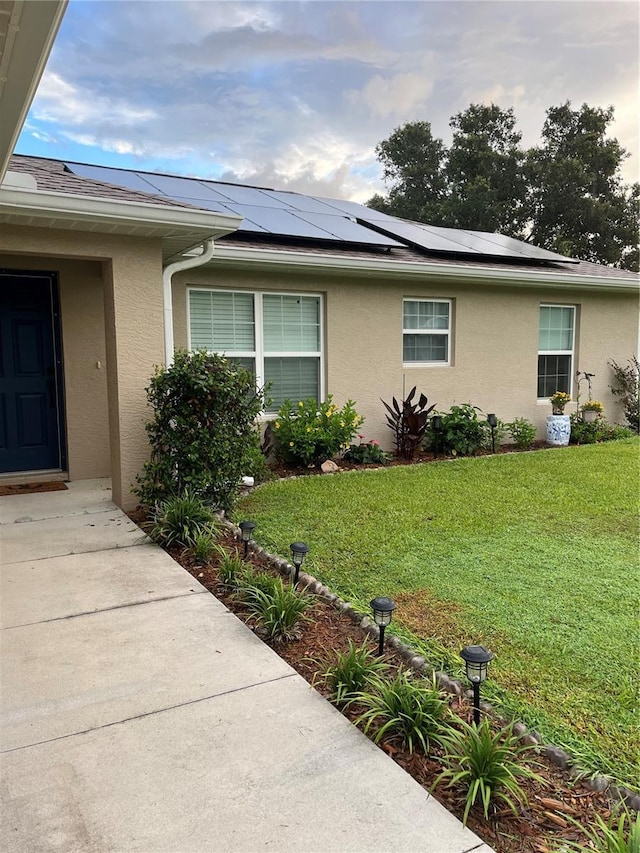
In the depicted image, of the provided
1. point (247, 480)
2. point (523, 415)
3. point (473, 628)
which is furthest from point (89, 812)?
point (523, 415)

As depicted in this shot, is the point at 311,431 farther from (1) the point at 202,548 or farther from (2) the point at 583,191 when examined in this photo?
(2) the point at 583,191

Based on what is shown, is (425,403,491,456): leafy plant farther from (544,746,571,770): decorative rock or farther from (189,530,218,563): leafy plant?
(544,746,571,770): decorative rock

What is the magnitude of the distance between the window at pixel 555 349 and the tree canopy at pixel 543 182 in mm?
15363

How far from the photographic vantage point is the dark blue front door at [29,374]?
6.66 m

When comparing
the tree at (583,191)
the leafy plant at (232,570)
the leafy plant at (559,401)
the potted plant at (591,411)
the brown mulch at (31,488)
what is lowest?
the leafy plant at (232,570)

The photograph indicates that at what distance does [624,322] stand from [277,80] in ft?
26.1

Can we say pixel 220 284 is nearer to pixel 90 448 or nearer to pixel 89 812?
pixel 90 448

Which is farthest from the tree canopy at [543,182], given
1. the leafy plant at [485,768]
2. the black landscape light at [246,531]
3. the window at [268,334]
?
the leafy plant at [485,768]

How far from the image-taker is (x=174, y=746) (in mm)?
2369

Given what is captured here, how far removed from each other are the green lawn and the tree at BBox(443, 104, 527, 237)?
837 inches

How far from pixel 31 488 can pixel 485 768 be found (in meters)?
5.91

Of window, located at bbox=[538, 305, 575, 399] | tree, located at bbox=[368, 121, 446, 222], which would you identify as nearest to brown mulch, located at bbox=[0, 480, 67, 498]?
window, located at bbox=[538, 305, 575, 399]

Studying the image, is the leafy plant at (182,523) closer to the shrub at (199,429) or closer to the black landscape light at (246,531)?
the shrub at (199,429)

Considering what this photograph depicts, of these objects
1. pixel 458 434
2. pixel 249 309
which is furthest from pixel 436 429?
pixel 249 309
